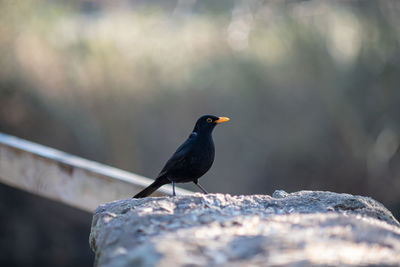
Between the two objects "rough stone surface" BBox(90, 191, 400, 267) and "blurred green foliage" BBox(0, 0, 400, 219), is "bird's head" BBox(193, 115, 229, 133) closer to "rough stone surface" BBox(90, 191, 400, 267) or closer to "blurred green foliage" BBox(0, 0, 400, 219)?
"rough stone surface" BBox(90, 191, 400, 267)

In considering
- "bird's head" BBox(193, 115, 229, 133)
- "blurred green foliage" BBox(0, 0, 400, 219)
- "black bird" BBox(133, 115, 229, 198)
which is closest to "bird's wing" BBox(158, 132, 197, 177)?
"black bird" BBox(133, 115, 229, 198)

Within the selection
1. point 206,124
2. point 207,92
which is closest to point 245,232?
point 206,124

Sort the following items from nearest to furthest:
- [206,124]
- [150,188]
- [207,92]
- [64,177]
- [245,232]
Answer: [245,232], [150,188], [206,124], [64,177], [207,92]

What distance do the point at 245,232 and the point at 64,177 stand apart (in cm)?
235

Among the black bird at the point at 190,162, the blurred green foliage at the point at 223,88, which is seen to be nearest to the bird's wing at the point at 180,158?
the black bird at the point at 190,162

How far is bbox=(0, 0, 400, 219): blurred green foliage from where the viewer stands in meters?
9.58

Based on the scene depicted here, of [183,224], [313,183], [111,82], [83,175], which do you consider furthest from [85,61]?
[183,224]

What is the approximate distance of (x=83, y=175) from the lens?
4012 mm

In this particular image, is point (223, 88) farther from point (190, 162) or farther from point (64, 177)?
point (190, 162)

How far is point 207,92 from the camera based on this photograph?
10.5 m

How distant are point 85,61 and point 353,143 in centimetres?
586

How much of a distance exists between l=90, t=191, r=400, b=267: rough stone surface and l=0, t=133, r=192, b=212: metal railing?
1.21 metres

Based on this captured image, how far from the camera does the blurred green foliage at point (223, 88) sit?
377 inches

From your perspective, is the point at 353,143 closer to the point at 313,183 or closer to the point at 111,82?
the point at 313,183
